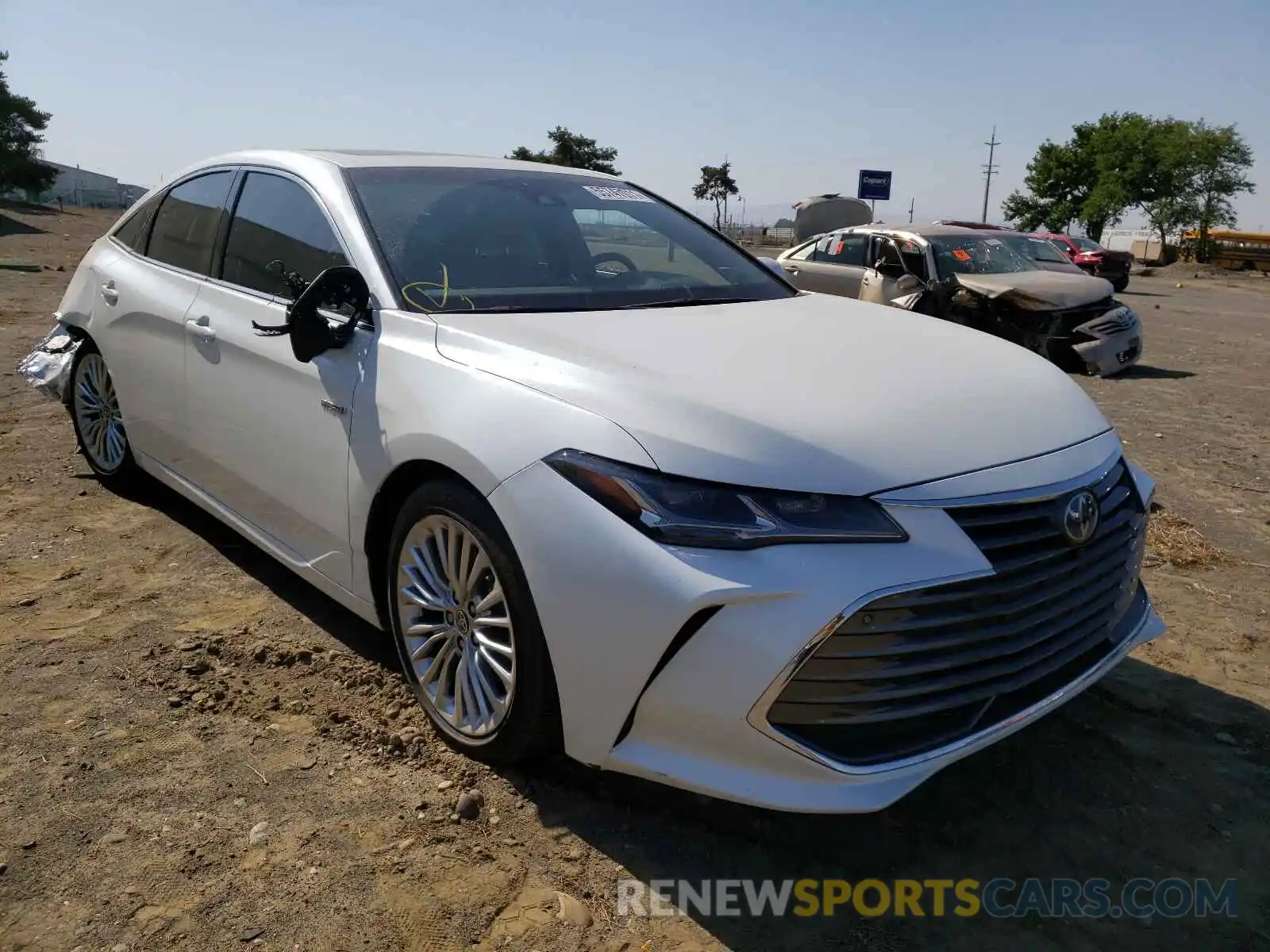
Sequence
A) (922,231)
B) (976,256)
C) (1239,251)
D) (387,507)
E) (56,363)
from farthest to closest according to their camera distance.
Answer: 1. (1239,251)
2. (922,231)
3. (976,256)
4. (56,363)
5. (387,507)

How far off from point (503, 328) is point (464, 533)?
59cm

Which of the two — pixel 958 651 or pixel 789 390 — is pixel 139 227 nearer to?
pixel 789 390

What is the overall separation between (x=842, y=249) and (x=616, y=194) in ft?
28.8

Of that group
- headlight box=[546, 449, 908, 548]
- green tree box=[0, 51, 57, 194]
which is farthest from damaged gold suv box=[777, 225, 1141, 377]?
green tree box=[0, 51, 57, 194]

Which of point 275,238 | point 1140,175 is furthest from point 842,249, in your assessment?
point 1140,175

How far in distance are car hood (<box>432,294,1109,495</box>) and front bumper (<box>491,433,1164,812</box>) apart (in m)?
0.13

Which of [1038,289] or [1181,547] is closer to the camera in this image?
[1181,547]

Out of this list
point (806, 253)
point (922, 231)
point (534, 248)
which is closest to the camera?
point (534, 248)

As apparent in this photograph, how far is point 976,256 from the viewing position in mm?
10938

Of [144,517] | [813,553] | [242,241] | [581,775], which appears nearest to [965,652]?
[813,553]

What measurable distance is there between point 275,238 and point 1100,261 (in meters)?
27.0

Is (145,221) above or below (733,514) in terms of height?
above

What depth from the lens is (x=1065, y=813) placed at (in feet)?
8.48

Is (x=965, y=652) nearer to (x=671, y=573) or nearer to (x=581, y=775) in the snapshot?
(x=671, y=573)
